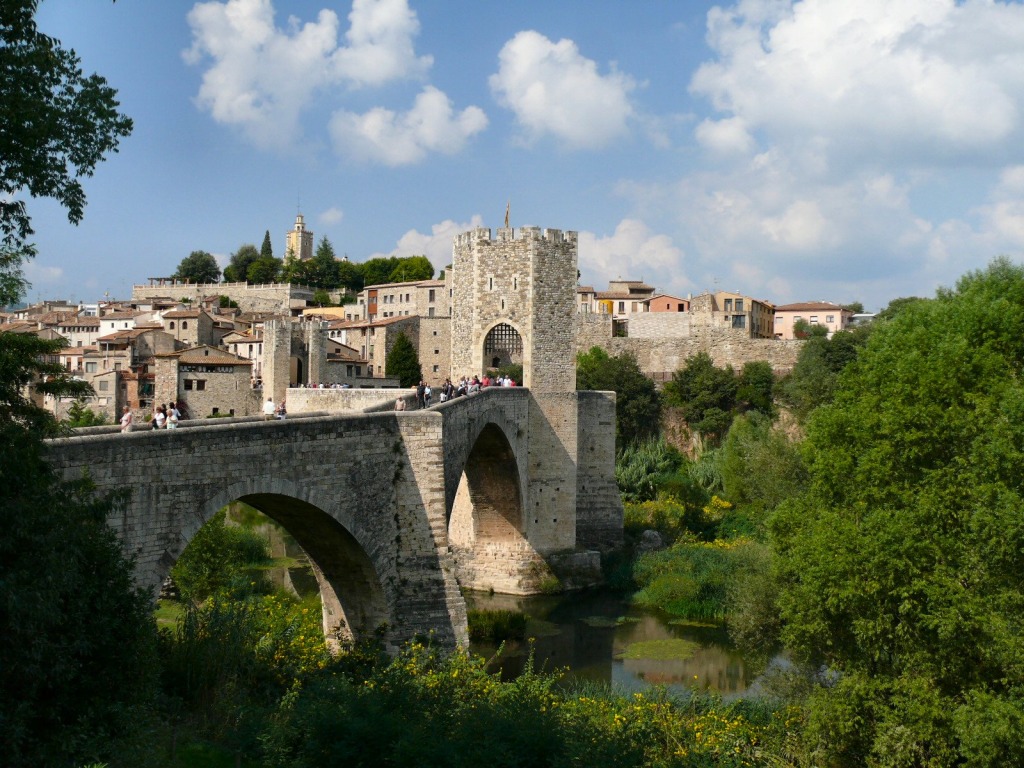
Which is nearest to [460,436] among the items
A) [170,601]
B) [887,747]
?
[170,601]

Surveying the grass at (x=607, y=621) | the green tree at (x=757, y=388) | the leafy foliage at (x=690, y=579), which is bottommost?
the grass at (x=607, y=621)

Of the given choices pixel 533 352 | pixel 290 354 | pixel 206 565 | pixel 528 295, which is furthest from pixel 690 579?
pixel 290 354

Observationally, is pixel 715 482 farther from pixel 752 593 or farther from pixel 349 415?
pixel 349 415

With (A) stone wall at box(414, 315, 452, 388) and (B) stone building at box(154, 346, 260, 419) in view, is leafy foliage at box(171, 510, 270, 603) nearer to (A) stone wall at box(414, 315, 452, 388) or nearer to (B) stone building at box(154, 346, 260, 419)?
(B) stone building at box(154, 346, 260, 419)

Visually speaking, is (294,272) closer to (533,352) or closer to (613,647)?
(533,352)

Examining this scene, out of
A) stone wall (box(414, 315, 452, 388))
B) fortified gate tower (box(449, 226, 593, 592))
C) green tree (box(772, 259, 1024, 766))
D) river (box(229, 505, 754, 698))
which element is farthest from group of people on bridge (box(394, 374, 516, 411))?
stone wall (box(414, 315, 452, 388))

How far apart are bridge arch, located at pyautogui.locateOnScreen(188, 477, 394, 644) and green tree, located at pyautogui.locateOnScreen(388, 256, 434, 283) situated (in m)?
77.9

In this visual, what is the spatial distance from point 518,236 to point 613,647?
1212cm

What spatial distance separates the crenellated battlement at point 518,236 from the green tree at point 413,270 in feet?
212

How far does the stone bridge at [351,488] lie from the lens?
454 inches

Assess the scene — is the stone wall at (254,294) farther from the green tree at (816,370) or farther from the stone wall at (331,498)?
the stone wall at (331,498)

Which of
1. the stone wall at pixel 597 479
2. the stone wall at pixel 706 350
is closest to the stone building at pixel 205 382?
the stone wall at pixel 706 350

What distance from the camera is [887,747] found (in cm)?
1225

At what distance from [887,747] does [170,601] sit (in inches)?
651
